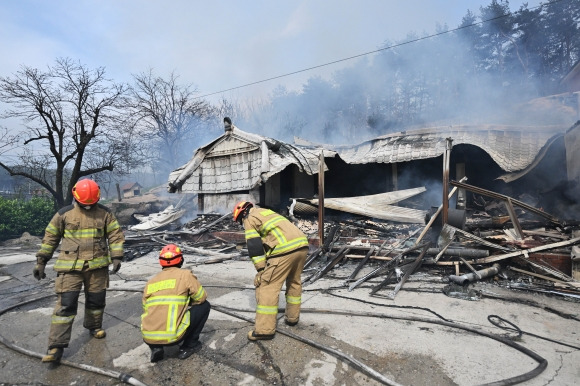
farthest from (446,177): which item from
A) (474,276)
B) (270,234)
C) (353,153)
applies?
(353,153)

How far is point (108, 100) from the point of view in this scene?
15203mm

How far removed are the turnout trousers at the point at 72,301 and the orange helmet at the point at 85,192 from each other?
683 mm

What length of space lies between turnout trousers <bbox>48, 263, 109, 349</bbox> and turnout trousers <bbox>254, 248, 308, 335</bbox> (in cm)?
171

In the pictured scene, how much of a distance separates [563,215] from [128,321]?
1011 centimetres

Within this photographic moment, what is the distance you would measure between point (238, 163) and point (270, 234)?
839 centimetres

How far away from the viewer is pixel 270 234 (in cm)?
359

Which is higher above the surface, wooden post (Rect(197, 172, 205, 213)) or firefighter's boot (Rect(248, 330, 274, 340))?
wooden post (Rect(197, 172, 205, 213))

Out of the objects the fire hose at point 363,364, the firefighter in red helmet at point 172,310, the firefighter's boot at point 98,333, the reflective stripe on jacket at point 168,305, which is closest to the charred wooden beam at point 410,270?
the fire hose at point 363,364

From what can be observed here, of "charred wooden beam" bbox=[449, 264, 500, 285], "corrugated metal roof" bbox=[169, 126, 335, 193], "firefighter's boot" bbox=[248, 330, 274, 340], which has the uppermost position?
"corrugated metal roof" bbox=[169, 126, 335, 193]

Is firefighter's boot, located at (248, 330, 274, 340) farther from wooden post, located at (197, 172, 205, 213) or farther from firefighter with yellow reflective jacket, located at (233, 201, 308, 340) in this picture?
wooden post, located at (197, 172, 205, 213)

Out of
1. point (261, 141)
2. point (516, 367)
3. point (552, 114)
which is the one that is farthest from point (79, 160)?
point (552, 114)

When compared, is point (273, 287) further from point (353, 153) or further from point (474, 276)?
point (353, 153)

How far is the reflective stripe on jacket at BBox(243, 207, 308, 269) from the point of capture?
138 inches

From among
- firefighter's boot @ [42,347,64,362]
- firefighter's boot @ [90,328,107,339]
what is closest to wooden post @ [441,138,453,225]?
firefighter's boot @ [90,328,107,339]
